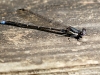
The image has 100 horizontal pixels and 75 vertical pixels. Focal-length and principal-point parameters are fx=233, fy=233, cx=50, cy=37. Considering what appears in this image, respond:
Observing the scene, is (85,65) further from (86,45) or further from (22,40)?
(22,40)

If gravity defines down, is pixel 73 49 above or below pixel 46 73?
above

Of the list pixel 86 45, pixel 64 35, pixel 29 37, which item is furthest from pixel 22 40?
pixel 86 45

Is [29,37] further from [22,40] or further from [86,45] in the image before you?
[86,45]

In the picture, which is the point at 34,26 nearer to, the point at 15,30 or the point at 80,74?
the point at 15,30

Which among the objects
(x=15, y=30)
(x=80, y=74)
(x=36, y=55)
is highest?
(x=15, y=30)

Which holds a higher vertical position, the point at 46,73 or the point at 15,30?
the point at 15,30

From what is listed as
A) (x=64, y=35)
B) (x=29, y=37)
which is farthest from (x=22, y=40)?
(x=64, y=35)
